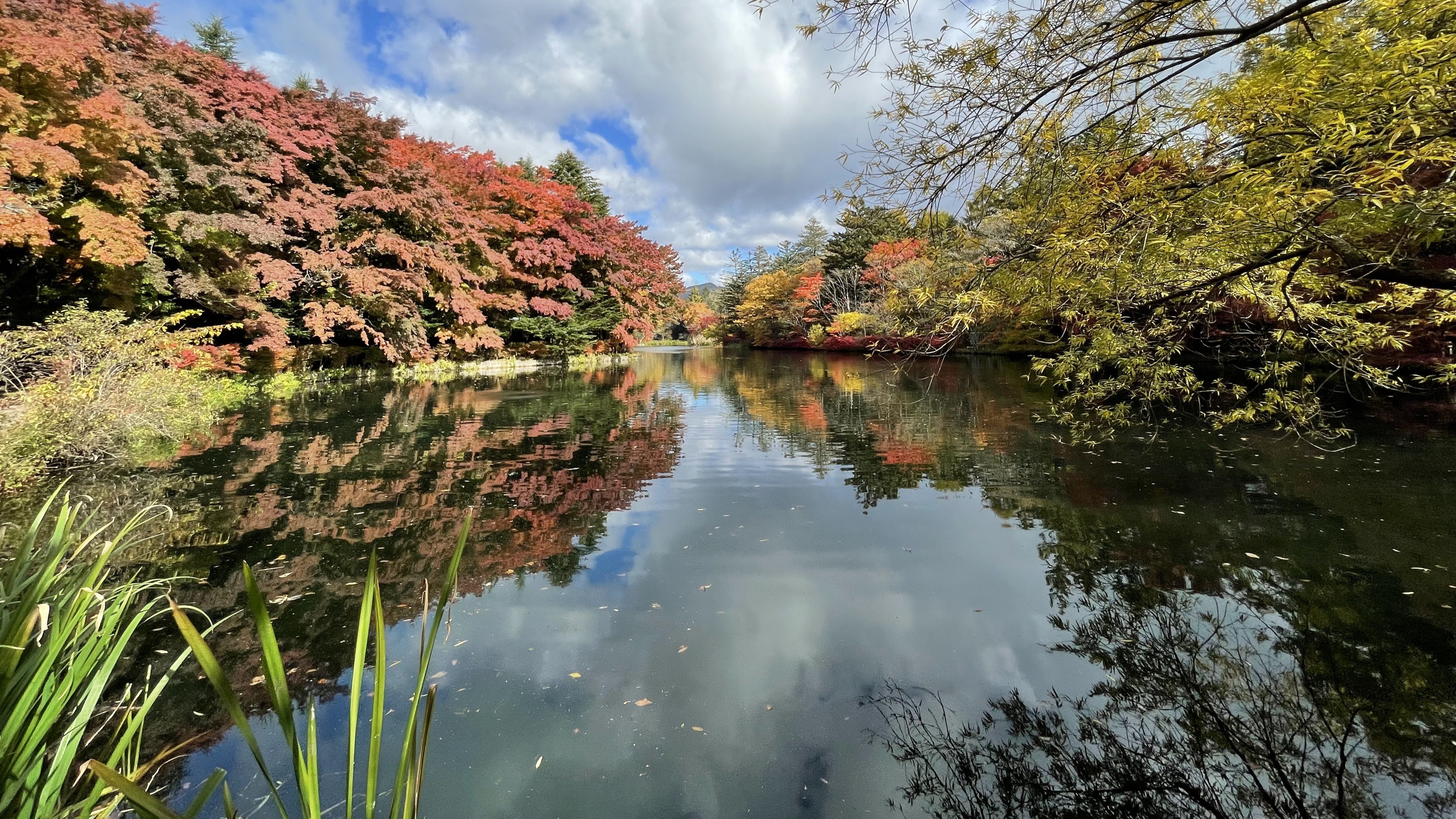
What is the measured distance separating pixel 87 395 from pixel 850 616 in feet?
23.3

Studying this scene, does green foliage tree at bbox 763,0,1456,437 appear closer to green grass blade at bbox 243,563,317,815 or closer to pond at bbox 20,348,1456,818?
pond at bbox 20,348,1456,818

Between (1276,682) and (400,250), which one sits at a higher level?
(400,250)

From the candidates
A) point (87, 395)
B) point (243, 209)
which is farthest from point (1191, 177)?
point (243, 209)

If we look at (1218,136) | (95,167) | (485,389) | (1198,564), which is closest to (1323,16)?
(1218,136)

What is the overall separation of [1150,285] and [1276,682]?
78.2 inches

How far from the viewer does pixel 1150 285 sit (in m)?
2.78

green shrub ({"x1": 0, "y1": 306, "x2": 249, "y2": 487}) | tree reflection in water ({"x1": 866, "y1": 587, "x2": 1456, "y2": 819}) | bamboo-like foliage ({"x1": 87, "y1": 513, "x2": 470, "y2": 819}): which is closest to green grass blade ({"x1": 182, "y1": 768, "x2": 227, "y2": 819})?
bamboo-like foliage ({"x1": 87, "y1": 513, "x2": 470, "y2": 819})

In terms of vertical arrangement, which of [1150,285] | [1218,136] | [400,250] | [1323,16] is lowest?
[1150,285]

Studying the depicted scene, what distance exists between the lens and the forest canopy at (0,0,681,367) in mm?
8406

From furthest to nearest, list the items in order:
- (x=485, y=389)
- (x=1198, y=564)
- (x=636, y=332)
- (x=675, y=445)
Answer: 1. (x=636, y=332)
2. (x=485, y=389)
3. (x=675, y=445)
4. (x=1198, y=564)

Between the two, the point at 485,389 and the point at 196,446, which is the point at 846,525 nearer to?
the point at 196,446

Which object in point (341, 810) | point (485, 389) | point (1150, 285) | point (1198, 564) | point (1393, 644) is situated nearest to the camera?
point (341, 810)

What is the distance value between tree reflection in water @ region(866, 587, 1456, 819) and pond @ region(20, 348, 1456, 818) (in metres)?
0.01

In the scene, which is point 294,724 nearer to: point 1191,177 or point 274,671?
point 274,671
